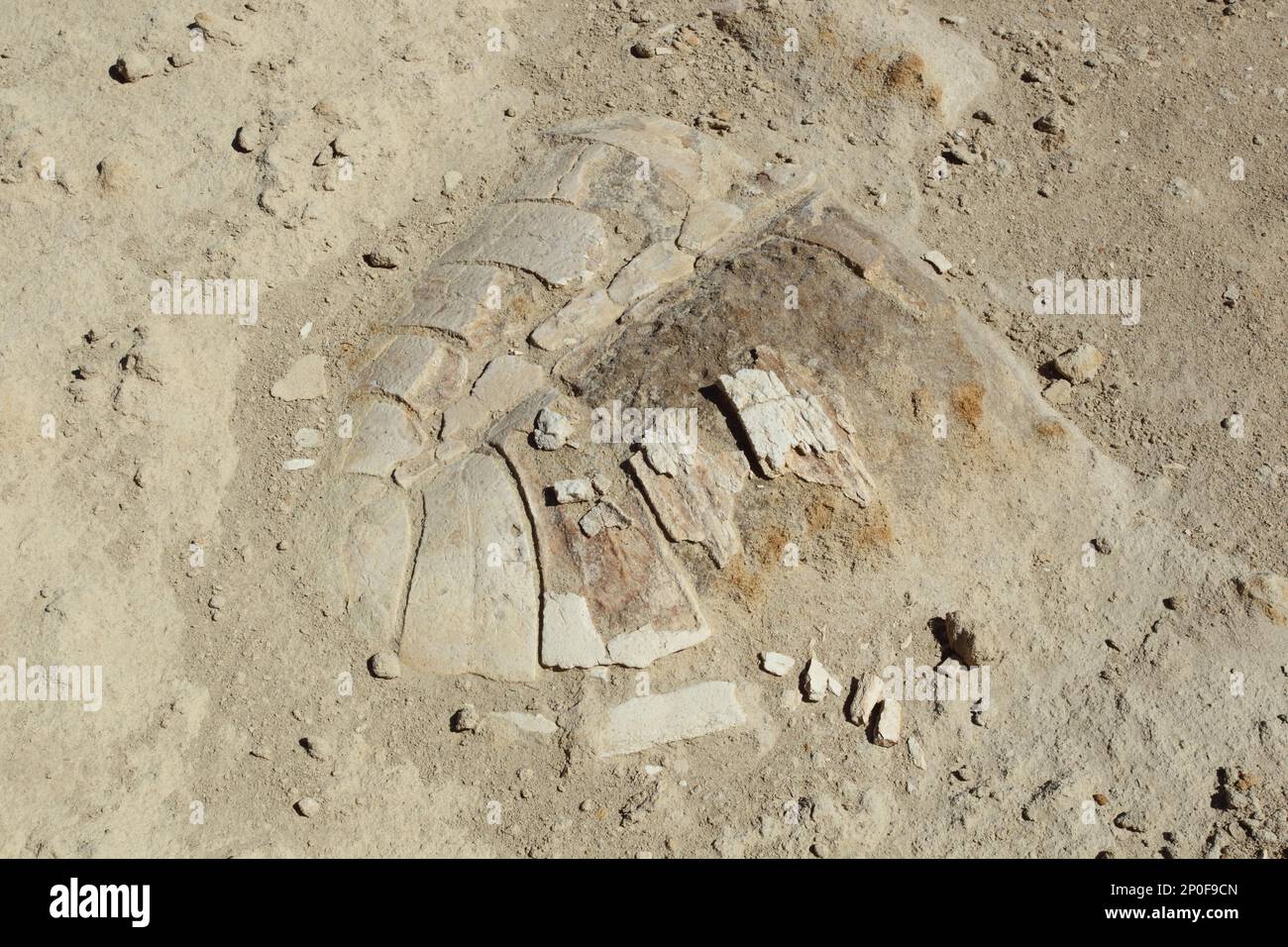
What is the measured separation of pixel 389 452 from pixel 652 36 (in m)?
2.98

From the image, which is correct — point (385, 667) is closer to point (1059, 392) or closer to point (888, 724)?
point (888, 724)

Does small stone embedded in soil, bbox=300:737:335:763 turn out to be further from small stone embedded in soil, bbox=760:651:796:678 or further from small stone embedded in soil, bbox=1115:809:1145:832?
small stone embedded in soil, bbox=1115:809:1145:832

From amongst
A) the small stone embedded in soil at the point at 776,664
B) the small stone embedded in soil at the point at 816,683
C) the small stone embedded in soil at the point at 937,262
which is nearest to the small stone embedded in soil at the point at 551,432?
the small stone embedded in soil at the point at 776,664

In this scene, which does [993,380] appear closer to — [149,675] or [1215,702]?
[1215,702]

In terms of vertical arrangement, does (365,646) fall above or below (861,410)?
below

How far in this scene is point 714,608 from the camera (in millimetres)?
4184

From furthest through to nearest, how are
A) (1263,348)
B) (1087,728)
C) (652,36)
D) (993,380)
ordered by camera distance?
(652,36) < (1263,348) < (993,380) < (1087,728)

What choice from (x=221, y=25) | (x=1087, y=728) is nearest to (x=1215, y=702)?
(x=1087, y=728)

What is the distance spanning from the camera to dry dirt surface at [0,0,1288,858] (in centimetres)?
400

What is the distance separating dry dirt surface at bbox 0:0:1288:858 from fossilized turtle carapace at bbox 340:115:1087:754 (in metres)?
0.02

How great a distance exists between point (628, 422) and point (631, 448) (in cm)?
13

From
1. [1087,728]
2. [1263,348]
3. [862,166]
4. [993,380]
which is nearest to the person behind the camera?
[1087,728]

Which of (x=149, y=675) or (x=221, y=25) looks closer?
(x=149, y=675)

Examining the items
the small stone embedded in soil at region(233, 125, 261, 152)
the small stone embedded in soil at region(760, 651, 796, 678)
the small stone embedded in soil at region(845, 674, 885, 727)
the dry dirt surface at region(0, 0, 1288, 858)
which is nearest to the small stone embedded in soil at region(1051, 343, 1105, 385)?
the dry dirt surface at region(0, 0, 1288, 858)
